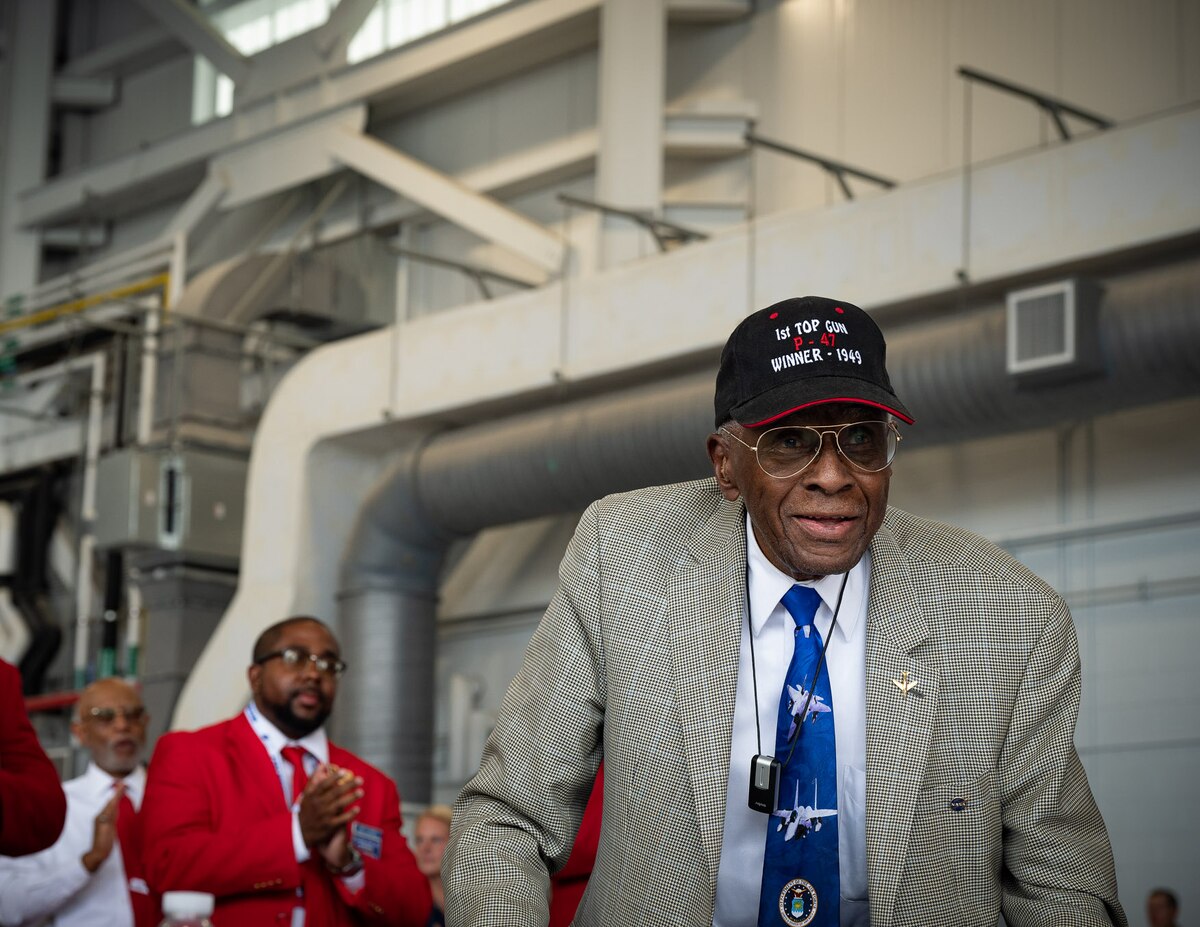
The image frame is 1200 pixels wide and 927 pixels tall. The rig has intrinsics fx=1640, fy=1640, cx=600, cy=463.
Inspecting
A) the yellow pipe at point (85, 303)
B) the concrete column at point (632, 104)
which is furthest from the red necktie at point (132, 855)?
the yellow pipe at point (85, 303)

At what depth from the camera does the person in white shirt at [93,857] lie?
502 centimetres

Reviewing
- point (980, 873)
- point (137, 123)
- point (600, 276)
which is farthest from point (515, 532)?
point (980, 873)

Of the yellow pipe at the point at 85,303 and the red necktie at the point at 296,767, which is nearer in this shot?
the red necktie at the point at 296,767

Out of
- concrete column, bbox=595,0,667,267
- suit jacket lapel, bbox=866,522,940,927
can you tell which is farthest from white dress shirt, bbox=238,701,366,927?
concrete column, bbox=595,0,667,267

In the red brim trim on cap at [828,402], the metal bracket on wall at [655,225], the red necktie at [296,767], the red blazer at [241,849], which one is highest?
the metal bracket on wall at [655,225]

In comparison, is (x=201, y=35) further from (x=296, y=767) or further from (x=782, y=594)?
(x=782, y=594)

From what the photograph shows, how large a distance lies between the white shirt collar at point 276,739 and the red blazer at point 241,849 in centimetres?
3

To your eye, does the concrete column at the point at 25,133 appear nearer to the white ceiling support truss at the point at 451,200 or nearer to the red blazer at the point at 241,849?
the white ceiling support truss at the point at 451,200

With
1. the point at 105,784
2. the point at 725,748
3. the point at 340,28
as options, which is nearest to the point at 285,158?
the point at 340,28

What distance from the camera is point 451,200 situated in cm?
1170

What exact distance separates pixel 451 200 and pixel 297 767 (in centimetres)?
772

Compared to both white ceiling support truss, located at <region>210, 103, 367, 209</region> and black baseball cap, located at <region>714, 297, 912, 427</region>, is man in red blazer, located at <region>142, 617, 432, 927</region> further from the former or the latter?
white ceiling support truss, located at <region>210, 103, 367, 209</region>

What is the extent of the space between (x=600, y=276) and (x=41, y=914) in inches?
216

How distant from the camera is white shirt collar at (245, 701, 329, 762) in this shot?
14.6 ft
